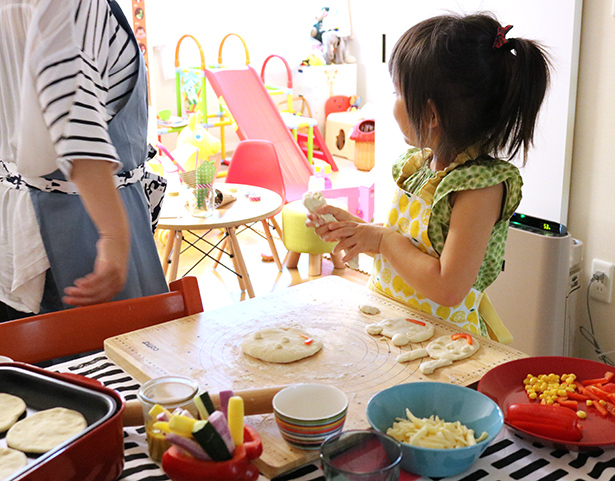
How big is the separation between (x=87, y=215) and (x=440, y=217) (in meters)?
0.64

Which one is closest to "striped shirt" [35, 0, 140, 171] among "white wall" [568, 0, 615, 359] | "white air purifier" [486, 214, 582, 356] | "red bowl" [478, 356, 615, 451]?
"red bowl" [478, 356, 615, 451]

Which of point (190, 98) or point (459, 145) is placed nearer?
point (459, 145)

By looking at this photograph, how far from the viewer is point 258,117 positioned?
4.76 m

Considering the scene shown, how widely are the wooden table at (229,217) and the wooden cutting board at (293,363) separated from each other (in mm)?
1595

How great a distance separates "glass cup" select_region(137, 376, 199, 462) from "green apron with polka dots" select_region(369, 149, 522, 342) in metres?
0.57

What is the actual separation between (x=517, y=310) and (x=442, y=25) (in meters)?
1.31

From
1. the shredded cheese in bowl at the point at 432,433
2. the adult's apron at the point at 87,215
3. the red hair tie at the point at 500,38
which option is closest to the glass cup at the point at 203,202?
the adult's apron at the point at 87,215

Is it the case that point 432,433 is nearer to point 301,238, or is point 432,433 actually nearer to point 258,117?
point 301,238

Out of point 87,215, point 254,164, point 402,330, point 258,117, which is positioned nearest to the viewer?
point 402,330

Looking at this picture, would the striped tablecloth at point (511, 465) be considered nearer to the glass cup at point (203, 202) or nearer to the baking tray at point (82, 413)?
the baking tray at point (82, 413)

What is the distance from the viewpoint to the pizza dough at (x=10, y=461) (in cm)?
70

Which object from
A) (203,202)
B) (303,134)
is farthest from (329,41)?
(203,202)

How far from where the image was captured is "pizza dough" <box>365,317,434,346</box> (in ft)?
3.50

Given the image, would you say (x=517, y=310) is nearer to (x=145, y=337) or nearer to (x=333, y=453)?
(x=145, y=337)
